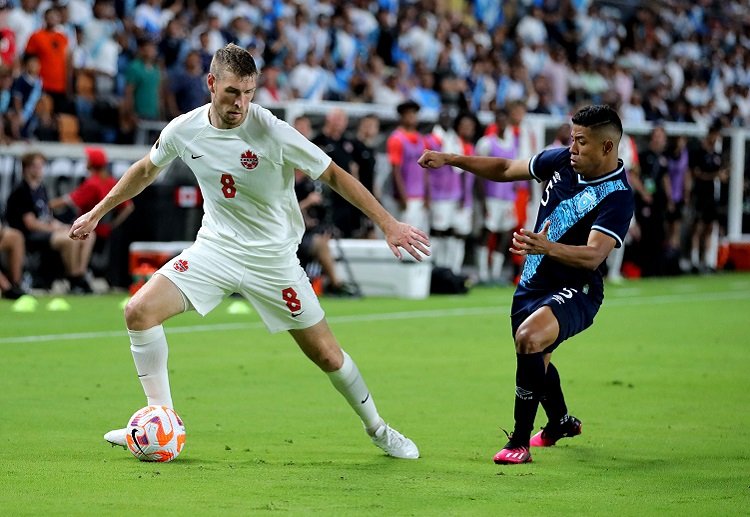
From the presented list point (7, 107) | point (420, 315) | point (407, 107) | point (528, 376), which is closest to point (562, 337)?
point (528, 376)

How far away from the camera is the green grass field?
6.30 meters

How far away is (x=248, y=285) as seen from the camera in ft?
24.2

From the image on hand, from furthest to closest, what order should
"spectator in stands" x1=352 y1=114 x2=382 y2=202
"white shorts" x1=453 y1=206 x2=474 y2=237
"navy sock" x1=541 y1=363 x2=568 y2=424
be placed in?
"white shorts" x1=453 y1=206 x2=474 y2=237
"spectator in stands" x1=352 y1=114 x2=382 y2=202
"navy sock" x1=541 y1=363 x2=568 y2=424

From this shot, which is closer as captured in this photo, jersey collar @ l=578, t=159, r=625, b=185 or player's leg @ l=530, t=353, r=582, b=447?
jersey collar @ l=578, t=159, r=625, b=185

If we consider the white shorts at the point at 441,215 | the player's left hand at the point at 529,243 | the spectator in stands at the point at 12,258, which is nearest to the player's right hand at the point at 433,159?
the player's left hand at the point at 529,243

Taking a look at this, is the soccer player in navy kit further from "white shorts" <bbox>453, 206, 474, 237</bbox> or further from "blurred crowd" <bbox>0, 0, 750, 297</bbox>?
"white shorts" <bbox>453, 206, 474, 237</bbox>

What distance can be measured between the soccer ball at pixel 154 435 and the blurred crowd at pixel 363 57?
11841 mm

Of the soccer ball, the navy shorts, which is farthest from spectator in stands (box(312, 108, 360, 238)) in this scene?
the soccer ball

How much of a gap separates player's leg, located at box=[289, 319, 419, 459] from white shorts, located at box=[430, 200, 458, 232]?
1398 cm

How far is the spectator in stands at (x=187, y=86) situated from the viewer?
65.6ft

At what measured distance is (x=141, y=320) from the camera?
7.10m

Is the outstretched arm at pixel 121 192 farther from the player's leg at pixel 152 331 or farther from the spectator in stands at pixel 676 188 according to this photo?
the spectator in stands at pixel 676 188

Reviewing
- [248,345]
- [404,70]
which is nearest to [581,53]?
[404,70]

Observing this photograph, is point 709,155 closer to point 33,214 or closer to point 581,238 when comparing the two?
point 33,214
